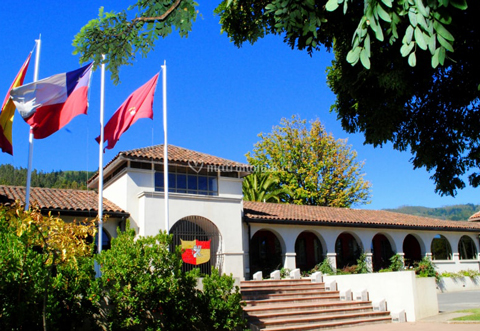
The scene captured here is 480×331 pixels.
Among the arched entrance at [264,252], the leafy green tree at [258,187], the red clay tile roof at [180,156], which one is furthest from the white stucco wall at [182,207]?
the leafy green tree at [258,187]

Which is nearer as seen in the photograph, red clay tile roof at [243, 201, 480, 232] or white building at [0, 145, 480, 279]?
white building at [0, 145, 480, 279]

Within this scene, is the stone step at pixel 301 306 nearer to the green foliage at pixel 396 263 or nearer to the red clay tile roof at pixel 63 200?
the red clay tile roof at pixel 63 200

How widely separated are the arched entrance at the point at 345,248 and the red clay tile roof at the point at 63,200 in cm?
1420

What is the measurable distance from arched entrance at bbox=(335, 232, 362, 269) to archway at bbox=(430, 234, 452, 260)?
6.59m

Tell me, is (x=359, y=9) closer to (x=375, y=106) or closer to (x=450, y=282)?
(x=375, y=106)

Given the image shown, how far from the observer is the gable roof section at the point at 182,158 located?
17.4 meters

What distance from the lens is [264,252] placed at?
23891mm

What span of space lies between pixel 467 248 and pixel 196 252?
2185 cm

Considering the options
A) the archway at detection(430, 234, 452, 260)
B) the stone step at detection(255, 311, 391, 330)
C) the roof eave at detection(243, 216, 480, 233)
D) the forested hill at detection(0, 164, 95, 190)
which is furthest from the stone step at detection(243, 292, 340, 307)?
the forested hill at detection(0, 164, 95, 190)

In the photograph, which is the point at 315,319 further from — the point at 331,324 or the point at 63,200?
the point at 63,200

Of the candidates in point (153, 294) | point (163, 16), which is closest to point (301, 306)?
point (153, 294)

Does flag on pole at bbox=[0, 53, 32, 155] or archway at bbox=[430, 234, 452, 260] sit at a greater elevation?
flag on pole at bbox=[0, 53, 32, 155]

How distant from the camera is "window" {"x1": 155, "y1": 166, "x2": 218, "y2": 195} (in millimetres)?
18125

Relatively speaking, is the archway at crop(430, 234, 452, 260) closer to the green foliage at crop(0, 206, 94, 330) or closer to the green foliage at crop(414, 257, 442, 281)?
the green foliage at crop(414, 257, 442, 281)
